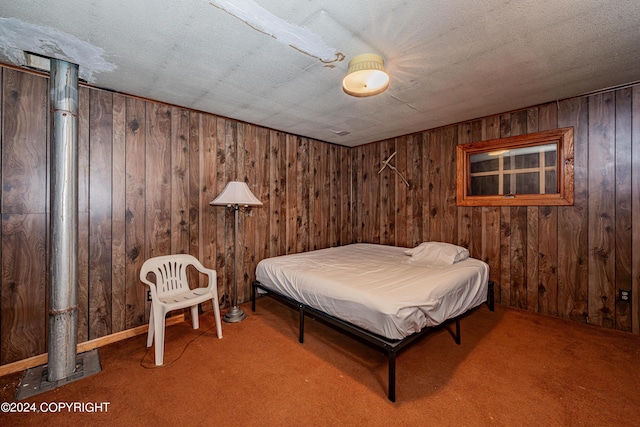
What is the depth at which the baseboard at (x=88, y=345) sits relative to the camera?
1978 mm

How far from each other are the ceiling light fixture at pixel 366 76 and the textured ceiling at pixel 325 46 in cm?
7

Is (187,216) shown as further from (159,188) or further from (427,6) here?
(427,6)

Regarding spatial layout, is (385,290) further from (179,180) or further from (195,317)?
(179,180)

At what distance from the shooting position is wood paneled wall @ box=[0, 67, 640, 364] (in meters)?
2.06

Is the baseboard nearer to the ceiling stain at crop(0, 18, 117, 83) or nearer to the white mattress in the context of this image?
the white mattress

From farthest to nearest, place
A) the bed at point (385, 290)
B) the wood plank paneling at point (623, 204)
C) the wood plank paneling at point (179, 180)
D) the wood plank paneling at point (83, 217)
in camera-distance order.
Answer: the wood plank paneling at point (179, 180) → the wood plank paneling at point (623, 204) → the wood plank paneling at point (83, 217) → the bed at point (385, 290)

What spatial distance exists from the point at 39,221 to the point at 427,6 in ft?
10.6

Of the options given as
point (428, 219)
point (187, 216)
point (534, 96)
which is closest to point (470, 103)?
point (534, 96)

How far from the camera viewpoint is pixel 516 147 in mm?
3078

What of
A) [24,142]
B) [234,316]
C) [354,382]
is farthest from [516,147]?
[24,142]

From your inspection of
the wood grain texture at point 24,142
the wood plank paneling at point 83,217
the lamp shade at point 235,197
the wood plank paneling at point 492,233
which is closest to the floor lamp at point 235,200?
the lamp shade at point 235,197

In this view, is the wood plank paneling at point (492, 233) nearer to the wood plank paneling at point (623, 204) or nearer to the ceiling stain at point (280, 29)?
the wood plank paneling at point (623, 204)

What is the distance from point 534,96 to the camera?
261 cm

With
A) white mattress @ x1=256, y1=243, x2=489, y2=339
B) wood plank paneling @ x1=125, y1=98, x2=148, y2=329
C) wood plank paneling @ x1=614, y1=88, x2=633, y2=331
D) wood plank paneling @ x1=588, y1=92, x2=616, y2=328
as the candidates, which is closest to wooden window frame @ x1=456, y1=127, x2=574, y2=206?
wood plank paneling @ x1=588, y1=92, x2=616, y2=328
